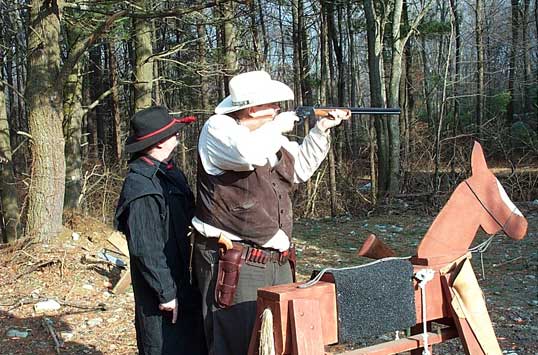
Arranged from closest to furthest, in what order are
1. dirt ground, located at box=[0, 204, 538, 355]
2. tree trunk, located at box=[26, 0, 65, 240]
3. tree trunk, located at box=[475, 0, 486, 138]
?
dirt ground, located at box=[0, 204, 538, 355]
tree trunk, located at box=[26, 0, 65, 240]
tree trunk, located at box=[475, 0, 486, 138]

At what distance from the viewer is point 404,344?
2.37 m

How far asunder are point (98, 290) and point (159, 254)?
11.9 ft

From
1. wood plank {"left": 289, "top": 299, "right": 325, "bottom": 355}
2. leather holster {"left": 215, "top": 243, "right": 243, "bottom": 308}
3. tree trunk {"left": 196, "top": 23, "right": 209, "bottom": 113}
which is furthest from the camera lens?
tree trunk {"left": 196, "top": 23, "right": 209, "bottom": 113}

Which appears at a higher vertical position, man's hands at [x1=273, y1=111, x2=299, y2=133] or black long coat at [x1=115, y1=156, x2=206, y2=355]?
man's hands at [x1=273, y1=111, x2=299, y2=133]

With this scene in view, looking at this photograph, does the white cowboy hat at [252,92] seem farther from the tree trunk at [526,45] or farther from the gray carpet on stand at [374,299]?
the tree trunk at [526,45]

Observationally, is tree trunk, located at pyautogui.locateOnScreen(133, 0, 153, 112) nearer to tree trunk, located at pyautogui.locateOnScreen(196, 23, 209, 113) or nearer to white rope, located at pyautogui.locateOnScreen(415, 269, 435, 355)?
tree trunk, located at pyautogui.locateOnScreen(196, 23, 209, 113)

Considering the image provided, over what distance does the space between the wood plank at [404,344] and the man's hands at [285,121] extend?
37.3 inches

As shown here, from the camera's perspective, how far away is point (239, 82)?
8.72 feet

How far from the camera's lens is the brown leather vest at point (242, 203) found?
2541 millimetres

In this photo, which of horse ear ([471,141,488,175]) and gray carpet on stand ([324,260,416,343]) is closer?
gray carpet on stand ([324,260,416,343])

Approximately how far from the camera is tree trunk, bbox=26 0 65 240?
720 centimetres

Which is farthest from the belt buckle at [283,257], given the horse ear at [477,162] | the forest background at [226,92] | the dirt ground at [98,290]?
Result: the forest background at [226,92]

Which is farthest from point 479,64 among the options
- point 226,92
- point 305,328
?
point 305,328

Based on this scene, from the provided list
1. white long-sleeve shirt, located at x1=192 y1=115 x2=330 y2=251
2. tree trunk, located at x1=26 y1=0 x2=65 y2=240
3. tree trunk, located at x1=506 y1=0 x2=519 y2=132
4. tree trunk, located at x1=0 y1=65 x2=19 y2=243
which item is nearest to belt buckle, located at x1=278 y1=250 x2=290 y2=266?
white long-sleeve shirt, located at x1=192 y1=115 x2=330 y2=251
